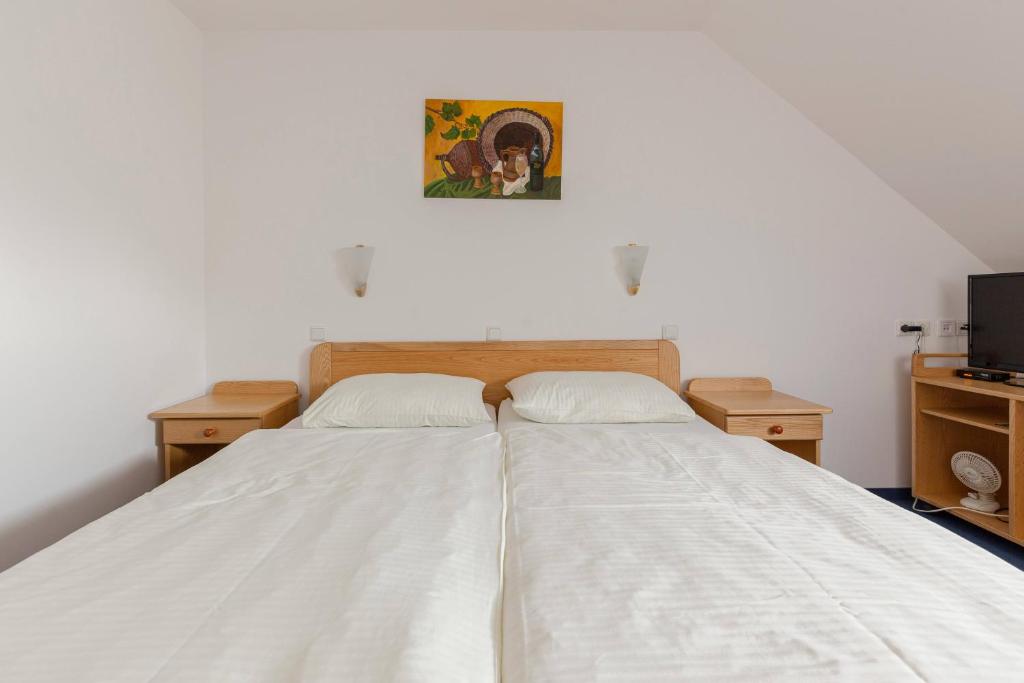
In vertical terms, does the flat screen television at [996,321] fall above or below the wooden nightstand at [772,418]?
above

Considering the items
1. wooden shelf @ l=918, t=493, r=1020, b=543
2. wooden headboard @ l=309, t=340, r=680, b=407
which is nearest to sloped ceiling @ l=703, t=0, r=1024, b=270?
wooden shelf @ l=918, t=493, r=1020, b=543

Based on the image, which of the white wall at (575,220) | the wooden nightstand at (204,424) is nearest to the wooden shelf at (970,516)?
the white wall at (575,220)

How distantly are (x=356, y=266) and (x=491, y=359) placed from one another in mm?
835

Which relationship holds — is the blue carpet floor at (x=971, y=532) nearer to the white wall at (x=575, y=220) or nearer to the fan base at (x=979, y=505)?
the fan base at (x=979, y=505)

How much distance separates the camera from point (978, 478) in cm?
244

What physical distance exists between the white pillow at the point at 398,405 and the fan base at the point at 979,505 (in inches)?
94.2

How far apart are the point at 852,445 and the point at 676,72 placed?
221 cm

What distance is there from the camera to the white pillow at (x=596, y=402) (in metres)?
2.29

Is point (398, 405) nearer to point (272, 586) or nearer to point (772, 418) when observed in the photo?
point (272, 586)

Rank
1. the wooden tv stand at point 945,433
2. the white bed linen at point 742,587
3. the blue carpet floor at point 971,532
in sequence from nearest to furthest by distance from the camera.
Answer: the white bed linen at point 742,587, the blue carpet floor at point 971,532, the wooden tv stand at point 945,433

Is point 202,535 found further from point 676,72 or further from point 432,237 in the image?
point 676,72

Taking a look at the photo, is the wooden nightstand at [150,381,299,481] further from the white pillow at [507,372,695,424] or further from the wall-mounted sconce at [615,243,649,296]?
the wall-mounted sconce at [615,243,649,296]

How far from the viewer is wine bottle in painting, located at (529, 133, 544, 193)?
8.84 feet

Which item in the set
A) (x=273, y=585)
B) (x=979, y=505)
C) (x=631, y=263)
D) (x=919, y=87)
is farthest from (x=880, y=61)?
(x=273, y=585)
